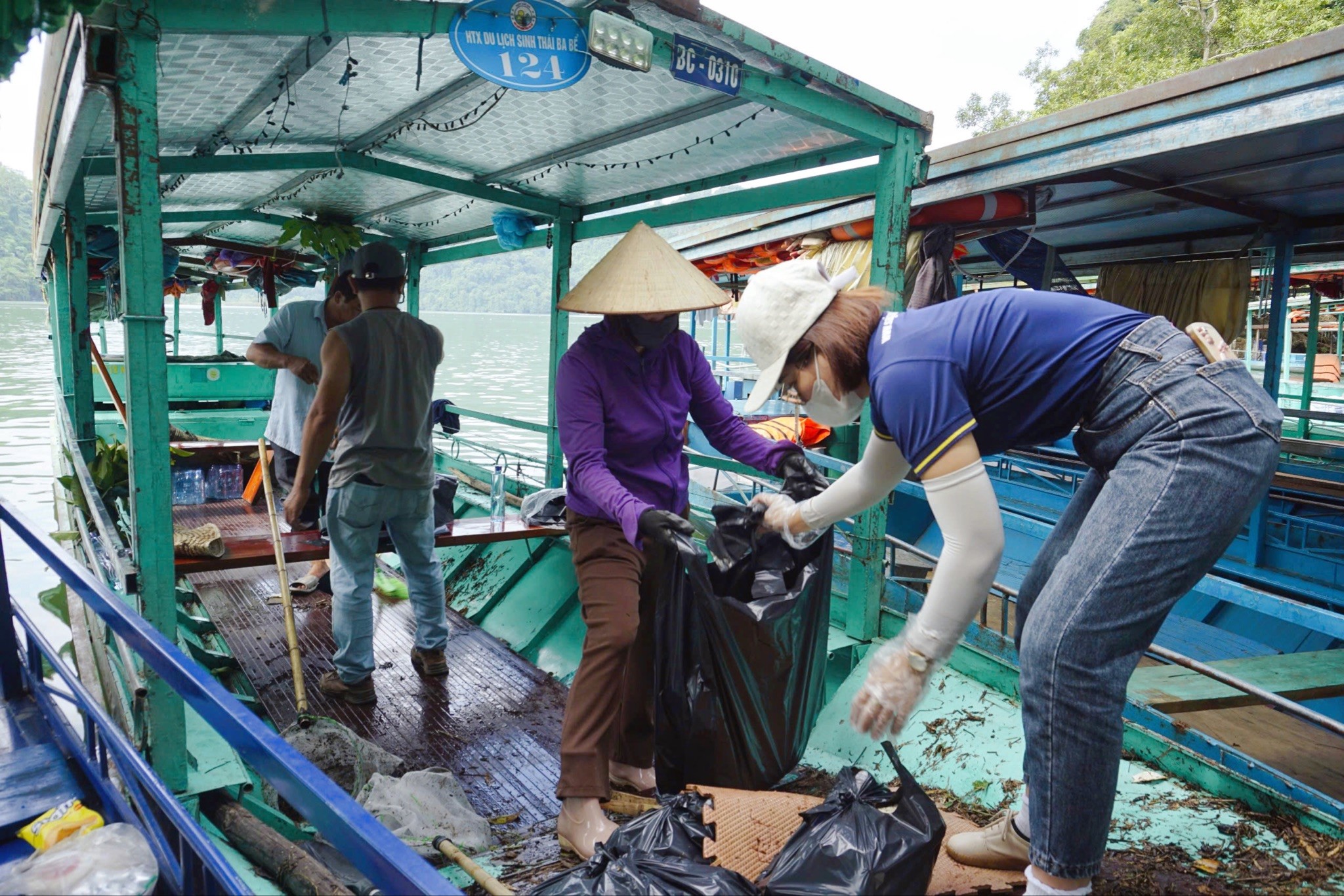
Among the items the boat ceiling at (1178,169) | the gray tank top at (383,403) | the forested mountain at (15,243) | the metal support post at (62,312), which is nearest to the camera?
the boat ceiling at (1178,169)

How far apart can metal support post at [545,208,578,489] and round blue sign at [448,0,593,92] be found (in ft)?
8.71

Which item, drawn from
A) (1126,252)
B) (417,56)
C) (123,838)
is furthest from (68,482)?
(1126,252)

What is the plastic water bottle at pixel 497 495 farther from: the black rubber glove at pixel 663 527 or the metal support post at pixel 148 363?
the black rubber glove at pixel 663 527

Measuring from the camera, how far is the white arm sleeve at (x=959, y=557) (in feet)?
5.27

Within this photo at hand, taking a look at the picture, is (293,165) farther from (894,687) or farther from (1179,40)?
(1179,40)

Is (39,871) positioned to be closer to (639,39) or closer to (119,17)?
(119,17)

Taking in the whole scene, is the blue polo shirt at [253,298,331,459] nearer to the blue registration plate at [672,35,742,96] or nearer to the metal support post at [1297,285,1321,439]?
the blue registration plate at [672,35,742,96]

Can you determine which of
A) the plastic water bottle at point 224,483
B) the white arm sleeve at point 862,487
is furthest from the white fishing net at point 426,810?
the plastic water bottle at point 224,483

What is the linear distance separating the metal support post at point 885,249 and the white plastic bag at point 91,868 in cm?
282

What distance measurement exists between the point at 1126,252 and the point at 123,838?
8416 mm

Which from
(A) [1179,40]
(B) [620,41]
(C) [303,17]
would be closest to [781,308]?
(B) [620,41]

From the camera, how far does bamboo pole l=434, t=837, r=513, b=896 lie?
196 cm

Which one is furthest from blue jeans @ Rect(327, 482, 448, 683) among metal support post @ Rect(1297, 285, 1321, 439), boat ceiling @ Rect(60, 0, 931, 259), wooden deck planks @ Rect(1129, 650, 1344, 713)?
metal support post @ Rect(1297, 285, 1321, 439)

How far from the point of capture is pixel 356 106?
3984 mm
